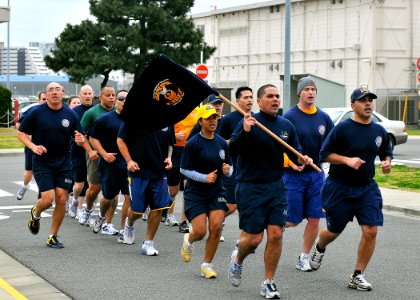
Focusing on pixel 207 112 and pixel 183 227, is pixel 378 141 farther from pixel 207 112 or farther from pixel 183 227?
pixel 183 227

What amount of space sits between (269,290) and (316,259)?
1.38 metres

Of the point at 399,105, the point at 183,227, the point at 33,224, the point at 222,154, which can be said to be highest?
the point at 399,105

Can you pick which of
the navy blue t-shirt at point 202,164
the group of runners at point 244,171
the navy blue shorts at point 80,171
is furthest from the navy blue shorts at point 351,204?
the navy blue shorts at point 80,171

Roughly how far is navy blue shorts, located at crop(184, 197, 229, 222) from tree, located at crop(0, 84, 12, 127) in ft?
119

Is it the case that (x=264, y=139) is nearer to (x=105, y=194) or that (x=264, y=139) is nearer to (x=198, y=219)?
(x=198, y=219)

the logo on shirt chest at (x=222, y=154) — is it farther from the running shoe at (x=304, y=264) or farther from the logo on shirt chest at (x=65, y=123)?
the logo on shirt chest at (x=65, y=123)

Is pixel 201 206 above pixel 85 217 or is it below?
above

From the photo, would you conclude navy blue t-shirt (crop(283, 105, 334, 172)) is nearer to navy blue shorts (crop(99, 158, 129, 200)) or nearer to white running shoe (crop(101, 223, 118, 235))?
navy blue shorts (crop(99, 158, 129, 200))

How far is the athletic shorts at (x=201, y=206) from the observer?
873 cm

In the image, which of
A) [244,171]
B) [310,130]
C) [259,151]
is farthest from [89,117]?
[259,151]

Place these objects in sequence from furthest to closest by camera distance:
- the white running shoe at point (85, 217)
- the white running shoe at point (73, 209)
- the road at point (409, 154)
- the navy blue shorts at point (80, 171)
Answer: the road at point (409, 154) → the white running shoe at point (73, 209) → the navy blue shorts at point (80, 171) → the white running shoe at point (85, 217)

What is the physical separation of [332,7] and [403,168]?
33.9 meters

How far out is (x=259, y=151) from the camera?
7.72 m

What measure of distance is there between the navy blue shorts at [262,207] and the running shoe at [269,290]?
1.48 feet
